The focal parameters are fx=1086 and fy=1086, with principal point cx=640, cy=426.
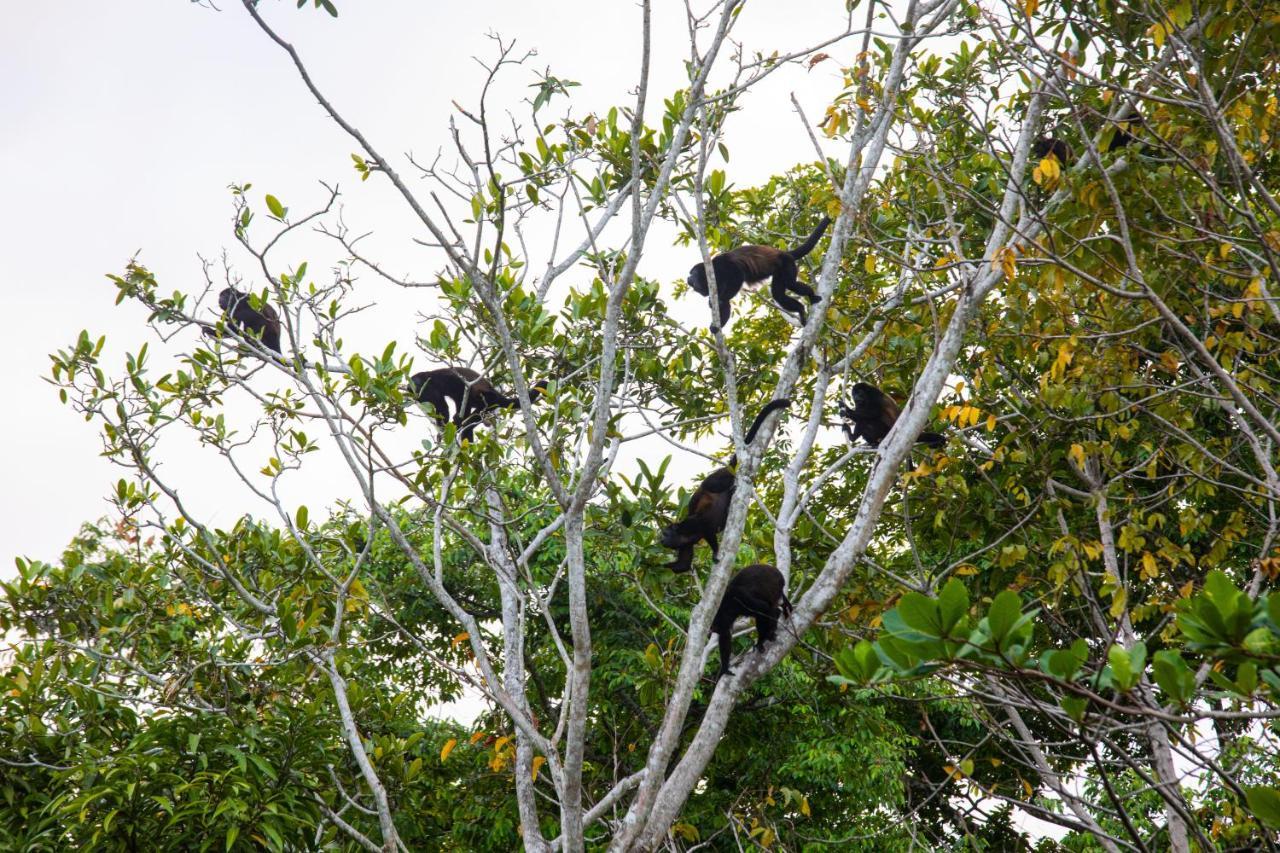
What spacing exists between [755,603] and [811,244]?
124 inches

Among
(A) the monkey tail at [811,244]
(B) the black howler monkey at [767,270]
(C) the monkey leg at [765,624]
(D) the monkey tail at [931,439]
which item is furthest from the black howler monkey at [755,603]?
(A) the monkey tail at [811,244]

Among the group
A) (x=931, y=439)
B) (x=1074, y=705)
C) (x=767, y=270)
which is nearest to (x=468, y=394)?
(x=767, y=270)

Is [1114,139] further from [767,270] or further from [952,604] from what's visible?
[952,604]

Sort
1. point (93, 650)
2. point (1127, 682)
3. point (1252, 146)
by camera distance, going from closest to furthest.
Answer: point (1127, 682) < point (1252, 146) < point (93, 650)

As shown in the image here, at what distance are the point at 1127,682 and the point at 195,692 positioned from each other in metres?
6.05

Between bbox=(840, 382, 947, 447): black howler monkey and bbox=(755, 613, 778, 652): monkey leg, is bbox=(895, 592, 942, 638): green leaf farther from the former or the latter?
bbox=(840, 382, 947, 447): black howler monkey

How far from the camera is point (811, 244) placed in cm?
809

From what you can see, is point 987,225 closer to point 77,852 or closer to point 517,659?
point 517,659

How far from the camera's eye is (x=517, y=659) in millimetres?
6441

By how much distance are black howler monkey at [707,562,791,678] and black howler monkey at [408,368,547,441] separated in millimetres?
1925

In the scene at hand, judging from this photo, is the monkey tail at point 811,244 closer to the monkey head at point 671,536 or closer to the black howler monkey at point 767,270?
the black howler monkey at point 767,270

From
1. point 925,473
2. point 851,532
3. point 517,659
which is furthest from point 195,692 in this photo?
point 925,473

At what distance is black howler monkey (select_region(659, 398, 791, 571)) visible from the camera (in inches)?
260

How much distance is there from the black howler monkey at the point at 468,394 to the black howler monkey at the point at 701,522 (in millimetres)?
1328
